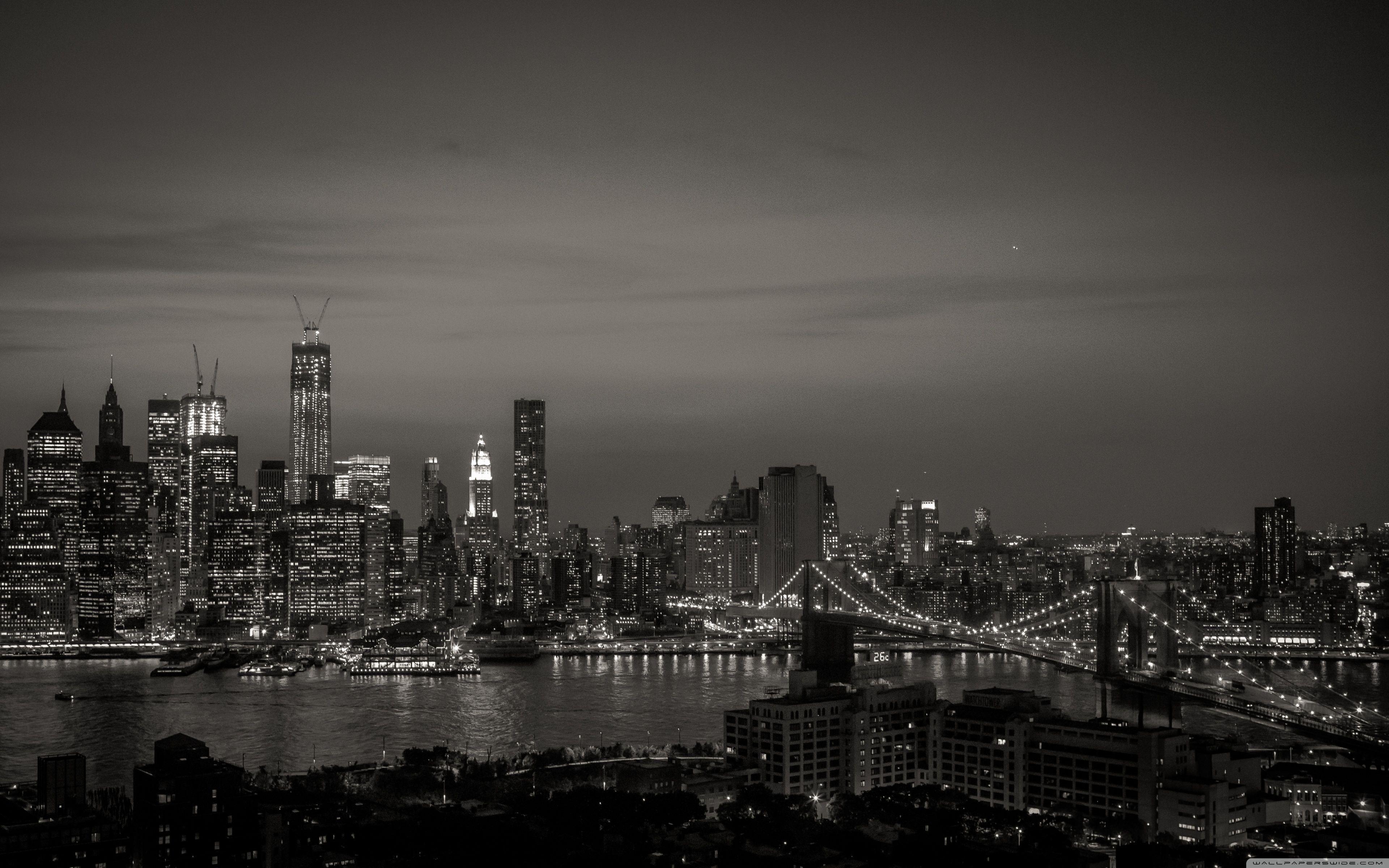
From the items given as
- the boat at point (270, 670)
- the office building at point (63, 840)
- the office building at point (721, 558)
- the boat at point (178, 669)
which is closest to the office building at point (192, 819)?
the office building at point (63, 840)

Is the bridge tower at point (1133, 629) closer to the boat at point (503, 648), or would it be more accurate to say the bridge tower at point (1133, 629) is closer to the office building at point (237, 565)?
the boat at point (503, 648)

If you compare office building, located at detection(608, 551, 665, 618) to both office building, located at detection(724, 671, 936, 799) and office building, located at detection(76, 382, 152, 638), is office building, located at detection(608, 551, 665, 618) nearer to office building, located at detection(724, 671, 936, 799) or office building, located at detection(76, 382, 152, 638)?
office building, located at detection(76, 382, 152, 638)

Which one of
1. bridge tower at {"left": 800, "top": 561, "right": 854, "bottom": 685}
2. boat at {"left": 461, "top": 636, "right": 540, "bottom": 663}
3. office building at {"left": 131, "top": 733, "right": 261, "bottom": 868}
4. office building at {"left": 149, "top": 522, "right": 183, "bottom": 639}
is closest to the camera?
office building at {"left": 131, "top": 733, "right": 261, "bottom": 868}

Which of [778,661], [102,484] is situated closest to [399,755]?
[778,661]

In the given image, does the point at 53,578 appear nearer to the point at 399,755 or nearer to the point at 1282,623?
the point at 399,755

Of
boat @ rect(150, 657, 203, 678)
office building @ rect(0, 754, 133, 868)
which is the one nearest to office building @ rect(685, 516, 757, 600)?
boat @ rect(150, 657, 203, 678)

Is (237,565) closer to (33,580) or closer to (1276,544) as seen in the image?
(33,580)
